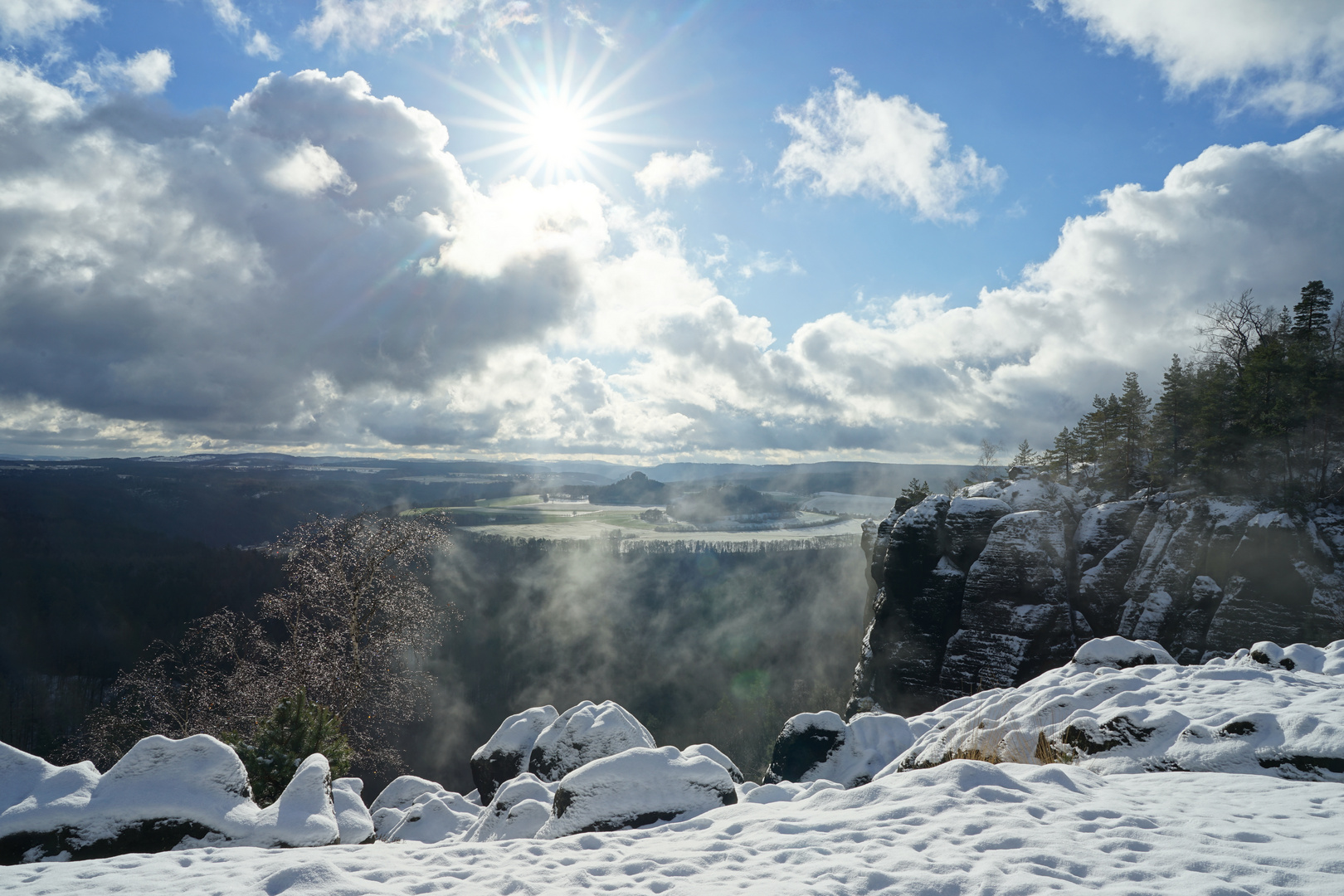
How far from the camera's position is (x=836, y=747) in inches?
595

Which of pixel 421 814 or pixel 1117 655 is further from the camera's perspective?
pixel 1117 655

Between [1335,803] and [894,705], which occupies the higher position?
[1335,803]

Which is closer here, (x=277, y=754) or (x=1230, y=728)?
(x=1230, y=728)

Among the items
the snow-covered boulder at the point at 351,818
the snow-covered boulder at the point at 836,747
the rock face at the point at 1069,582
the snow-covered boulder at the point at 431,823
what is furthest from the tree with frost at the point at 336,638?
the rock face at the point at 1069,582

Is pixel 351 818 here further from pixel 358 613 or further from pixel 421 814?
pixel 358 613

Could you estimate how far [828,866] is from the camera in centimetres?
461

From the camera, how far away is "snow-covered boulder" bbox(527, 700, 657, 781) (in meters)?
13.4

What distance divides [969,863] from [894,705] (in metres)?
32.2

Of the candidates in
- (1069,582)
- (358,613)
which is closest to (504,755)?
(358,613)

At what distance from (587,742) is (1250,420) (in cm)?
3313

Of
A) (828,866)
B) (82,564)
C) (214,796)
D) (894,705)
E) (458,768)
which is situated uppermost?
(828,866)

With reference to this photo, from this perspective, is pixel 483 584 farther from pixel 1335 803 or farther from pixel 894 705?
pixel 1335 803

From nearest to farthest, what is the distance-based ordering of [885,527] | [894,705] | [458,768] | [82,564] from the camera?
1. [894,705]
2. [885,527]
3. [458,768]
4. [82,564]

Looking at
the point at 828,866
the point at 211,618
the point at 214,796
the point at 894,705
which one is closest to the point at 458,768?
the point at 894,705
